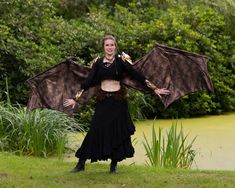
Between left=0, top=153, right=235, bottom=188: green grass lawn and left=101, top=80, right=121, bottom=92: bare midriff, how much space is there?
39.5 inches

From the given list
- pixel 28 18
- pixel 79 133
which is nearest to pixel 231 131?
pixel 79 133

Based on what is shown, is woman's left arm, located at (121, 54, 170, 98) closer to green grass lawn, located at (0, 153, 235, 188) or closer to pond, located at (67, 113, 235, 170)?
green grass lawn, located at (0, 153, 235, 188)

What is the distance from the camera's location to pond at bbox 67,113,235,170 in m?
8.82

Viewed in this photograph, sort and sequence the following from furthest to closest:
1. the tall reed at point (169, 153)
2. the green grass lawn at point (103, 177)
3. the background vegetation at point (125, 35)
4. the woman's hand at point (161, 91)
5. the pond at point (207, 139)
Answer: the background vegetation at point (125, 35)
the pond at point (207, 139)
the tall reed at point (169, 153)
the woman's hand at point (161, 91)
the green grass lawn at point (103, 177)

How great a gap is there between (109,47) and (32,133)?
2.63 metres

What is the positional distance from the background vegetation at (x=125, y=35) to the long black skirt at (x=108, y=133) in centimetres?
451

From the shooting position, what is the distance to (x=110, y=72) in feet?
22.2

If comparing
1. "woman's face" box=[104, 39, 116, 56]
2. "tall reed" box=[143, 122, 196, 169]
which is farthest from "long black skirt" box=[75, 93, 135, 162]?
"tall reed" box=[143, 122, 196, 169]

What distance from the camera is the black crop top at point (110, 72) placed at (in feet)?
22.2

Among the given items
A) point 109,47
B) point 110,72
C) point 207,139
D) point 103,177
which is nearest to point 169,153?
point 103,177

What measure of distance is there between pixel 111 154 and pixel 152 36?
276 inches

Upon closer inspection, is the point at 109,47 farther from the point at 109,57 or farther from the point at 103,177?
the point at 103,177

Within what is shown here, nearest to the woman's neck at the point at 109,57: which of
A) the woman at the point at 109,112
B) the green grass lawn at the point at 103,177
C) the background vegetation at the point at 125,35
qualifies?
the woman at the point at 109,112

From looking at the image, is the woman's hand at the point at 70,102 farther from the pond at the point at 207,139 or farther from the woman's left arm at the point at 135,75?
the pond at the point at 207,139
